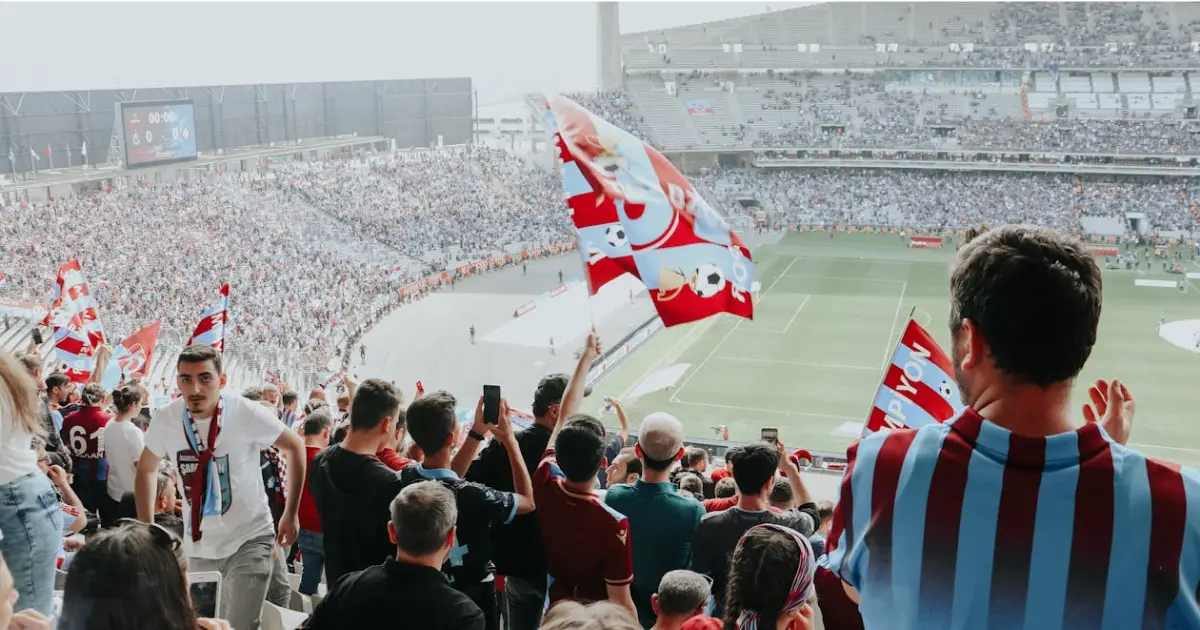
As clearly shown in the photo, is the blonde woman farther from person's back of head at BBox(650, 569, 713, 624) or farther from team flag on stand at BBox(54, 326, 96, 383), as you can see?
team flag on stand at BBox(54, 326, 96, 383)

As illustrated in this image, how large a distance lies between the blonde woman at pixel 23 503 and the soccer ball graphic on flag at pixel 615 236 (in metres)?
4.18


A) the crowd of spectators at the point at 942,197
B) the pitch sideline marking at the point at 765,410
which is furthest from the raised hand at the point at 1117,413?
the crowd of spectators at the point at 942,197

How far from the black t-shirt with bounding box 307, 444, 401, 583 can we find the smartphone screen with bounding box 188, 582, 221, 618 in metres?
0.70

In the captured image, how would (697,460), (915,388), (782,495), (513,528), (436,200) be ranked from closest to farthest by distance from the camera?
(513,528) → (782,495) → (915,388) → (697,460) → (436,200)

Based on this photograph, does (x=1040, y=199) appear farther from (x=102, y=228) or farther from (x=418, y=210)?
(x=102, y=228)

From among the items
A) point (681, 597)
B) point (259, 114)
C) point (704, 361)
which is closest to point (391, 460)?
point (681, 597)

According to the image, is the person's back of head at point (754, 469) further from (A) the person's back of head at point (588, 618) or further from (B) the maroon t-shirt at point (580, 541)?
(A) the person's back of head at point (588, 618)

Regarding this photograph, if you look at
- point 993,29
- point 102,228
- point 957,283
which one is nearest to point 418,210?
point 102,228

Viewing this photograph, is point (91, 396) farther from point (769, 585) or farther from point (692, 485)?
point (769, 585)

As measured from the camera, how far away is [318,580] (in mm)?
5902

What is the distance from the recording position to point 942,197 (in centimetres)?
5888

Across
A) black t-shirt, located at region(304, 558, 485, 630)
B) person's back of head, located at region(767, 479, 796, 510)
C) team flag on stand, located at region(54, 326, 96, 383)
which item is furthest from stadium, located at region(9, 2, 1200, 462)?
black t-shirt, located at region(304, 558, 485, 630)

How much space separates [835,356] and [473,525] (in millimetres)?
29410

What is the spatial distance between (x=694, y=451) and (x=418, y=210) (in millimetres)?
44259
